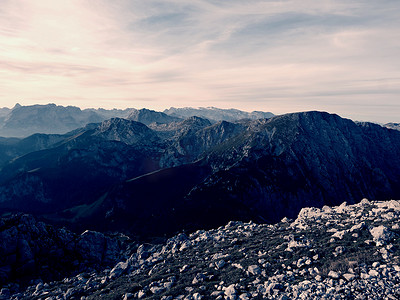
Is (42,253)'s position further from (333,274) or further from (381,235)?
(381,235)

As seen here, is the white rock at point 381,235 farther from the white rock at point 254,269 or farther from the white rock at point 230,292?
the white rock at point 230,292

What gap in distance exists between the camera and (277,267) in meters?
A: 30.2

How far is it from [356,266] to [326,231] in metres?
12.8

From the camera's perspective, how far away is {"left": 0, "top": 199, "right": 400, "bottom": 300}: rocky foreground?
24500 millimetres

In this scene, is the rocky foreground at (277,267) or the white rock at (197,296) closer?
the rocky foreground at (277,267)

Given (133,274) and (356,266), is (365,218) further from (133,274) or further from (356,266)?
(133,274)

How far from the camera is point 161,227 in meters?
178

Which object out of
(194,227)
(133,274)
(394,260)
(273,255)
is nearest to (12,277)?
(133,274)

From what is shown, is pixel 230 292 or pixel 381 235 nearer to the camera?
pixel 230 292

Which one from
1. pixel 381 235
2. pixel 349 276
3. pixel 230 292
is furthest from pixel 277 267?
pixel 381 235

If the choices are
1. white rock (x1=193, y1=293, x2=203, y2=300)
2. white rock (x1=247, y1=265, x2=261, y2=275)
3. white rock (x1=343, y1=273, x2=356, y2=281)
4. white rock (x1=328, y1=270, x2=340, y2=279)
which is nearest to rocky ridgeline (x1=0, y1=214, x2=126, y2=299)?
white rock (x1=193, y1=293, x2=203, y2=300)

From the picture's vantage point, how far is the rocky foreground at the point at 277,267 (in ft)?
80.4

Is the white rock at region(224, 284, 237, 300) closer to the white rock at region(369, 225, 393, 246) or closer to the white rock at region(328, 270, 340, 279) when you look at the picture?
the white rock at region(328, 270, 340, 279)

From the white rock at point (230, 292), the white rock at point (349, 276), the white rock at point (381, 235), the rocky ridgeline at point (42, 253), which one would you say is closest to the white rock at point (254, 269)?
the white rock at point (230, 292)
